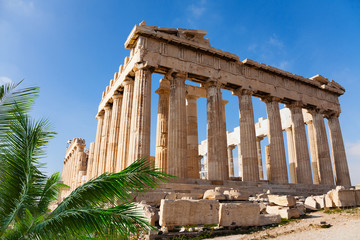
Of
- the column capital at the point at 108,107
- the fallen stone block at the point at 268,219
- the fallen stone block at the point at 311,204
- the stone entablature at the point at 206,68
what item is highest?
A: the stone entablature at the point at 206,68

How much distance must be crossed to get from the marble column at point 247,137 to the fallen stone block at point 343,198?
7555 millimetres

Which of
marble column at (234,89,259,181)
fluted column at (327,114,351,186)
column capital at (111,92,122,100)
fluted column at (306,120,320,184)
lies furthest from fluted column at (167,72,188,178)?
fluted column at (327,114,351,186)

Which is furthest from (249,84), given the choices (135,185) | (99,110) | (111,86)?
(135,185)

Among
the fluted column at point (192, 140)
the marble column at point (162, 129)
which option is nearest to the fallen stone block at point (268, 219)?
the marble column at point (162, 129)

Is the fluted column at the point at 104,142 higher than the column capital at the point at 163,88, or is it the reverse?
the column capital at the point at 163,88

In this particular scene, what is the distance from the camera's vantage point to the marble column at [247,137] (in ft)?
70.7

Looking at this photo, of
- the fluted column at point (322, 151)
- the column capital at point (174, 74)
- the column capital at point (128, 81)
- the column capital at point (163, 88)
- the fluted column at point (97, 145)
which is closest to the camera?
the column capital at point (174, 74)

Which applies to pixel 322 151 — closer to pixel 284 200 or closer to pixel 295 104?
pixel 295 104

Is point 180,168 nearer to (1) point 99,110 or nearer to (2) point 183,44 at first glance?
(2) point 183,44

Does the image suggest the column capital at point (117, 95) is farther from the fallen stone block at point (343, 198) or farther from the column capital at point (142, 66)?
the fallen stone block at point (343, 198)

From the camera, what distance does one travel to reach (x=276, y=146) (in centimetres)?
2392

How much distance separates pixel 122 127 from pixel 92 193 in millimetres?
15567

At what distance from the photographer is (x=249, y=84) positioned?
23.8m

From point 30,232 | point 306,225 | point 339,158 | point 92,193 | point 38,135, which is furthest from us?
point 339,158
